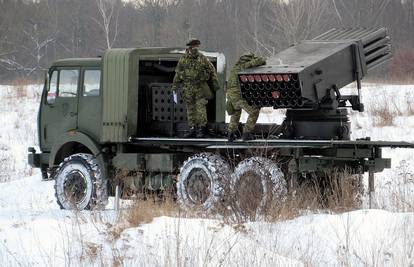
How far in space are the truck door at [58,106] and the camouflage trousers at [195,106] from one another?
2.15 m

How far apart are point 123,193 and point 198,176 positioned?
6.03 ft

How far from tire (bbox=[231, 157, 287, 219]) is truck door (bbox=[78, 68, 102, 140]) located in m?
3.09

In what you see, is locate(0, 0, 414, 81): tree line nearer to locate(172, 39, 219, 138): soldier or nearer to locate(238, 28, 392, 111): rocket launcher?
locate(172, 39, 219, 138): soldier

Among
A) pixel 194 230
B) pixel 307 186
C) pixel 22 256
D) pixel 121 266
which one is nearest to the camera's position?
pixel 121 266

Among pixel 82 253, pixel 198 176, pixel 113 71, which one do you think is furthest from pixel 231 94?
pixel 82 253

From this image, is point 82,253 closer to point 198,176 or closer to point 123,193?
point 198,176

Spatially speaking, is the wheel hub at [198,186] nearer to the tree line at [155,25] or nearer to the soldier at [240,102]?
the soldier at [240,102]

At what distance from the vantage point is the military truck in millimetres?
11617

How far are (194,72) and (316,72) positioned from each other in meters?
2.17

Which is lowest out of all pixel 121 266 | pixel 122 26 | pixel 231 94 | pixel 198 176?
pixel 121 266

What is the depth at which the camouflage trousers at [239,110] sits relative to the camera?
12.3m

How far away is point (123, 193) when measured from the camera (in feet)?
45.8

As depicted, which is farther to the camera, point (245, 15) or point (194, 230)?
point (245, 15)

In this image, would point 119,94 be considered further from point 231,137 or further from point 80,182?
point 231,137
